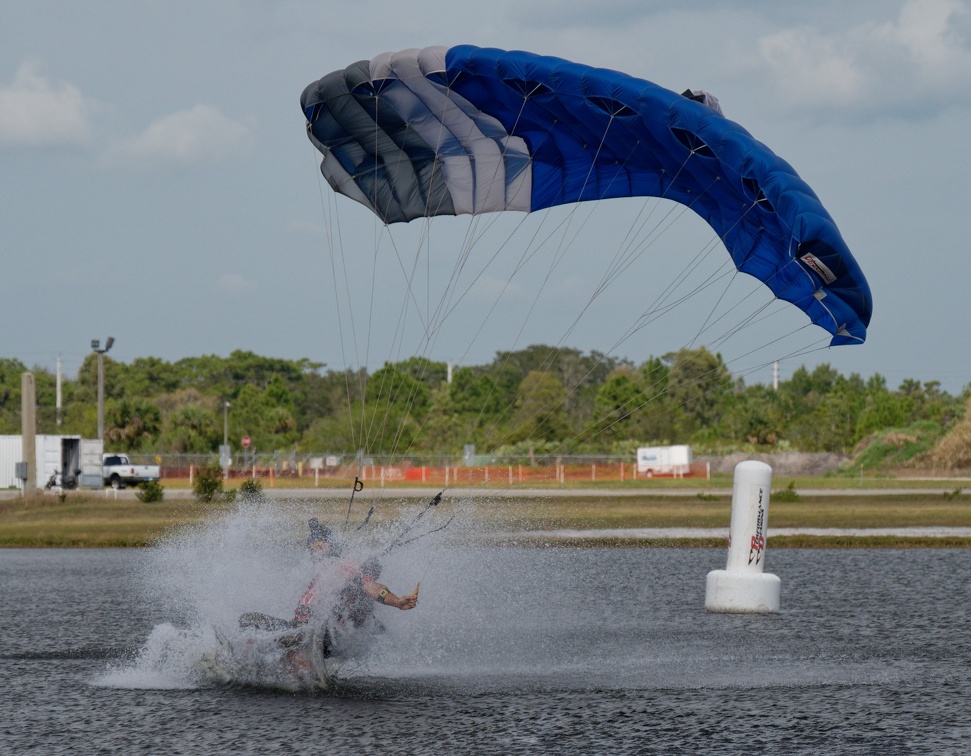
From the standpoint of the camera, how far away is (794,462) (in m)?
96.1

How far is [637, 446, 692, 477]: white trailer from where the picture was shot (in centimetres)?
8744

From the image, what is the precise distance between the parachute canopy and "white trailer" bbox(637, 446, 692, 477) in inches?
2651

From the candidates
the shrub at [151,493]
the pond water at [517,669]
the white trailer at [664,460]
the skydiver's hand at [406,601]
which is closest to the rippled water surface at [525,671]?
the pond water at [517,669]

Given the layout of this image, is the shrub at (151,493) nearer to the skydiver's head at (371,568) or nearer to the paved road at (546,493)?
the paved road at (546,493)

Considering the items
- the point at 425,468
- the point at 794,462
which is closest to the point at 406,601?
the point at 425,468

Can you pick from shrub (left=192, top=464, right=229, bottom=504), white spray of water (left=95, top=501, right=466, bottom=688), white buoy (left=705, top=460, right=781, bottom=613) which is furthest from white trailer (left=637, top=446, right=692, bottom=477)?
white spray of water (left=95, top=501, right=466, bottom=688)

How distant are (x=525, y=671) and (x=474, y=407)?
98350 mm

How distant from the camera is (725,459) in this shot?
93562 millimetres

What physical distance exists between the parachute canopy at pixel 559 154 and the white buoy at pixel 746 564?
3.12 m

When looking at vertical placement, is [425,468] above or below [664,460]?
below

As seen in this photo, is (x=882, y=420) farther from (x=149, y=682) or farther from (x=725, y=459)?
(x=149, y=682)

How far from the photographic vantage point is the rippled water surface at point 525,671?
38.2 ft

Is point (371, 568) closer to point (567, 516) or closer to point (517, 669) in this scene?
point (517, 669)

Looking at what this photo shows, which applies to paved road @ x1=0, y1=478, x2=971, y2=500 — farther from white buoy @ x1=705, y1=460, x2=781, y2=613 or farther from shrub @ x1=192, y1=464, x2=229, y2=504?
white buoy @ x1=705, y1=460, x2=781, y2=613
